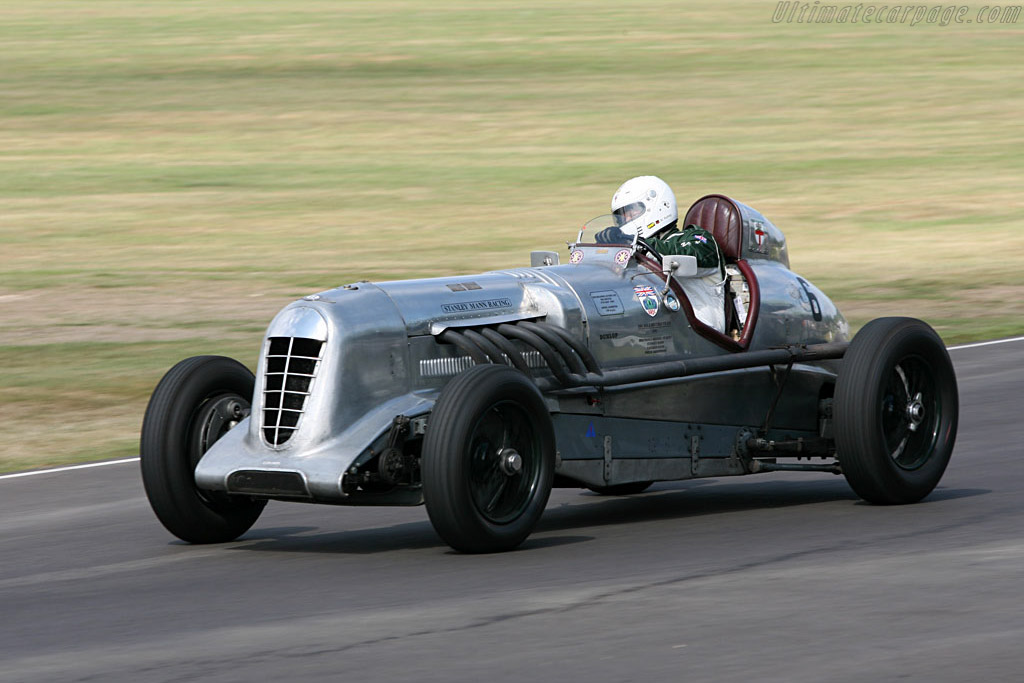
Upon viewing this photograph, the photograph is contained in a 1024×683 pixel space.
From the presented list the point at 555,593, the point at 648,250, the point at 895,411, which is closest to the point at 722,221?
the point at 648,250

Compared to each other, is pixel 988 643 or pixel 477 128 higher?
pixel 477 128

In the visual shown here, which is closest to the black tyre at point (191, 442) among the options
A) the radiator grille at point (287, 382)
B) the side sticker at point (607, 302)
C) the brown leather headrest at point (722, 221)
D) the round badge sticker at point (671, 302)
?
the radiator grille at point (287, 382)

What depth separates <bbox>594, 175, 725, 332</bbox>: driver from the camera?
9.73 meters

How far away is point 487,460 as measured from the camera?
815 centimetres

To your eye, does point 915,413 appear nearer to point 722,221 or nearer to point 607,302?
point 722,221

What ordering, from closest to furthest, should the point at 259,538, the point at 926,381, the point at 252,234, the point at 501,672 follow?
1. the point at 501,672
2. the point at 259,538
3. the point at 926,381
4. the point at 252,234

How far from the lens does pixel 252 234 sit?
2720cm

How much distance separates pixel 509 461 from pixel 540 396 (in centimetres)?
35

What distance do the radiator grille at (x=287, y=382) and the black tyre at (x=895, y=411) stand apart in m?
2.69

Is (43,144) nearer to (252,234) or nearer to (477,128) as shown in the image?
(477,128)

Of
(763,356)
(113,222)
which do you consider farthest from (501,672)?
(113,222)

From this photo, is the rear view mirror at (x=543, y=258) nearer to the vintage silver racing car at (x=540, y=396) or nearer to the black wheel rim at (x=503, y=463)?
the vintage silver racing car at (x=540, y=396)

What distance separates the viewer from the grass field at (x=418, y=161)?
64.0ft

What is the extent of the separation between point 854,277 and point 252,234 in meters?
9.49
